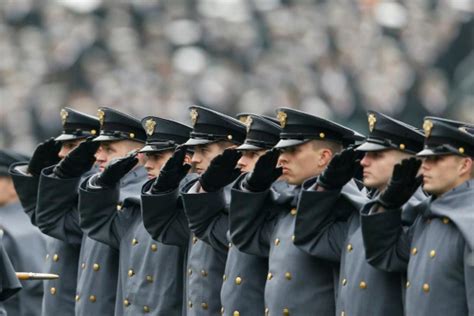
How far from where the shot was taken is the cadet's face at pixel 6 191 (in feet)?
44.4

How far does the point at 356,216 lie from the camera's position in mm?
9414

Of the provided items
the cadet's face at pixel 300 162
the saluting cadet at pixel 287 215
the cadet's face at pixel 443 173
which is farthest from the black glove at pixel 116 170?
the cadet's face at pixel 443 173

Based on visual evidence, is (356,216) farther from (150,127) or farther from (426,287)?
(150,127)

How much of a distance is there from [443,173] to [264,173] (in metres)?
1.23

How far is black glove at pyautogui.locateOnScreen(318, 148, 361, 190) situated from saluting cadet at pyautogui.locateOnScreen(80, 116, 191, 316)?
187 cm

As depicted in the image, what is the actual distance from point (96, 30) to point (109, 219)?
12657mm

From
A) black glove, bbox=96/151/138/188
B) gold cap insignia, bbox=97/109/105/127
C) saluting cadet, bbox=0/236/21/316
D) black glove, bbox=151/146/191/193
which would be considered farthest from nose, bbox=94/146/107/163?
saluting cadet, bbox=0/236/21/316

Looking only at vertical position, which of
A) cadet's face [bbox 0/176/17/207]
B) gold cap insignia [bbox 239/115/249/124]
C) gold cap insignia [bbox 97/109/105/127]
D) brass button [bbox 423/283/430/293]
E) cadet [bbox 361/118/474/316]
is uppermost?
gold cap insignia [bbox 239/115/249/124]

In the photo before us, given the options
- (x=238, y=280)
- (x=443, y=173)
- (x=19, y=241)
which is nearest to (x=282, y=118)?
(x=238, y=280)

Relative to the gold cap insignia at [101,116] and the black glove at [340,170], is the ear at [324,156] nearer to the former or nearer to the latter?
the black glove at [340,170]

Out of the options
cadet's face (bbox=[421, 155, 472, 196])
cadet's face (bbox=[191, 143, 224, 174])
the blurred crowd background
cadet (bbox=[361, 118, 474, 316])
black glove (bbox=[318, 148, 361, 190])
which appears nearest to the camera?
cadet (bbox=[361, 118, 474, 316])

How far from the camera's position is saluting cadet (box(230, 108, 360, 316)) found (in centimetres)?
962

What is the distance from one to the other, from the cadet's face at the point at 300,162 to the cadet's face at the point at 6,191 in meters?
4.20

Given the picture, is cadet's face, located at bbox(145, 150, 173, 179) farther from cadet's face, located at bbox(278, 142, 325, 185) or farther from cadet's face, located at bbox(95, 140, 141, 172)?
cadet's face, located at bbox(278, 142, 325, 185)
